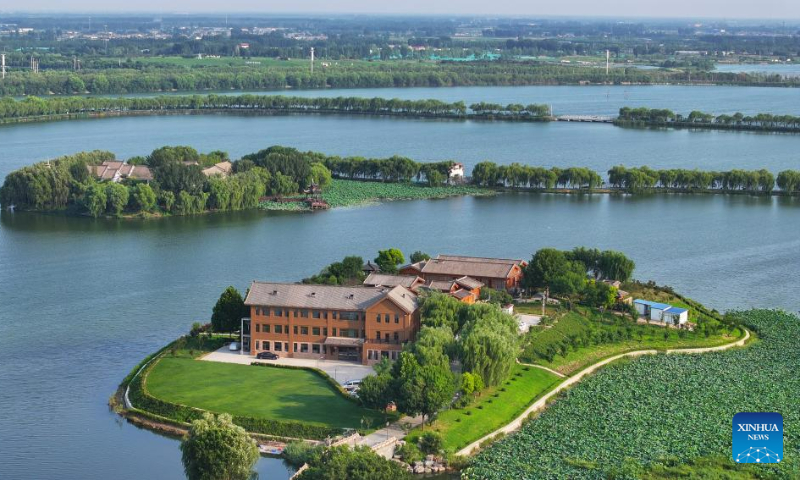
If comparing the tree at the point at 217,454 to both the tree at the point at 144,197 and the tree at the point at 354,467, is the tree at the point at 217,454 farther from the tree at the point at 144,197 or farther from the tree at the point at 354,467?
the tree at the point at 144,197

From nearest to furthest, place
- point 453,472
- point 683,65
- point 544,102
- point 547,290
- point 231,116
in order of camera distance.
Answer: point 453,472
point 547,290
point 231,116
point 544,102
point 683,65

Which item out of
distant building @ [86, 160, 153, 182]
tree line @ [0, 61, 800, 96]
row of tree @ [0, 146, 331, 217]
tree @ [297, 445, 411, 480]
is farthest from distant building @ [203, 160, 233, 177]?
tree line @ [0, 61, 800, 96]

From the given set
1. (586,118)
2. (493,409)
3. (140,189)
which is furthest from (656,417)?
(586,118)

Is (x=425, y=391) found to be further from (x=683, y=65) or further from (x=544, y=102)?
(x=683, y=65)

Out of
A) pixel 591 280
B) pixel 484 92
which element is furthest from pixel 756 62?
pixel 591 280

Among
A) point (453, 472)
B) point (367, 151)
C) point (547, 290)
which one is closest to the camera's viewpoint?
point (453, 472)

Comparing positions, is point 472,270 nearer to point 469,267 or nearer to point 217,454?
point 469,267
